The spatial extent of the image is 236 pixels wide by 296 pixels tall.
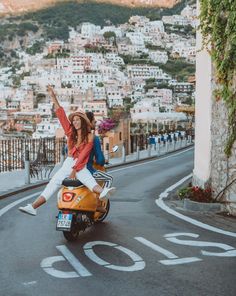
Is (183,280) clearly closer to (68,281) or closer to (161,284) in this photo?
(161,284)

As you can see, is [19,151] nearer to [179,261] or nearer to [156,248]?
[156,248]

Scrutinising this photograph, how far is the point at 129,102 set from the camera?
194m

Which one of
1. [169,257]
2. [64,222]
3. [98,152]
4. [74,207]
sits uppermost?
[98,152]

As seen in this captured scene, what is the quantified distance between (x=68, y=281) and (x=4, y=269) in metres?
0.97

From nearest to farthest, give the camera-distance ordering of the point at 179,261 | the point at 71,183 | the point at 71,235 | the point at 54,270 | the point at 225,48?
the point at 54,270
the point at 179,261
the point at 71,235
the point at 71,183
the point at 225,48

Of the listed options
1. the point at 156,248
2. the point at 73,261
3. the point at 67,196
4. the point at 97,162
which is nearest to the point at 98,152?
the point at 97,162

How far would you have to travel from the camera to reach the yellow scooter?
787 centimetres

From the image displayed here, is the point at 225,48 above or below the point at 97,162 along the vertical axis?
above

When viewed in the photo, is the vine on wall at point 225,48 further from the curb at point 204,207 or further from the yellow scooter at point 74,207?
the yellow scooter at point 74,207

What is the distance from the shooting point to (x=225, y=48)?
10.6m

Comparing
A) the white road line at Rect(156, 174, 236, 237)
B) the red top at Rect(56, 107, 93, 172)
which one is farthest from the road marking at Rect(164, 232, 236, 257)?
the red top at Rect(56, 107, 93, 172)

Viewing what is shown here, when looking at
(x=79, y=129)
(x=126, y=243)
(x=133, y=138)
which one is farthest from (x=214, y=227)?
(x=133, y=138)

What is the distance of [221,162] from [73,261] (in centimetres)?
463

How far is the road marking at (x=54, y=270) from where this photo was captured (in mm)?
6293
